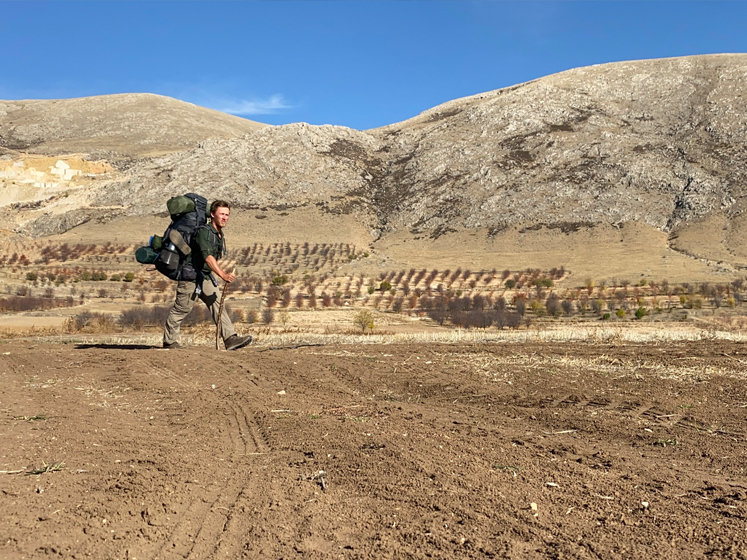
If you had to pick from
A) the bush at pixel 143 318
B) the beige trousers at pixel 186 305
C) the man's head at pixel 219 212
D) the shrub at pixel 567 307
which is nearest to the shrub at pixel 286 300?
the bush at pixel 143 318

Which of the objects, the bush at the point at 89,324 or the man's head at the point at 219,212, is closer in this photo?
the man's head at the point at 219,212

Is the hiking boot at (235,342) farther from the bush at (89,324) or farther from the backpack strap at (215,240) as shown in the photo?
the bush at (89,324)

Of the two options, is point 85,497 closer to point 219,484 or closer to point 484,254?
point 219,484

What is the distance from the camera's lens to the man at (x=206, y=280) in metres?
9.68

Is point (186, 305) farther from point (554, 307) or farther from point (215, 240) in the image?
point (554, 307)

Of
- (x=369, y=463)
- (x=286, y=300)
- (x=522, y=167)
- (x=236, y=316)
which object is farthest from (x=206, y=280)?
(x=522, y=167)

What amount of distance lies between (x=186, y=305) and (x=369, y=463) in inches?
251

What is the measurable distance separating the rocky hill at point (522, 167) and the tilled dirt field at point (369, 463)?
149 ft

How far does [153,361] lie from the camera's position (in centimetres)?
905

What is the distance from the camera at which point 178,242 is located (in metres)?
9.73

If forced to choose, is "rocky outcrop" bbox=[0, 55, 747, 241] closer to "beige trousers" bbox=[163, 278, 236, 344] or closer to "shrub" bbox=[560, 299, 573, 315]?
"shrub" bbox=[560, 299, 573, 315]

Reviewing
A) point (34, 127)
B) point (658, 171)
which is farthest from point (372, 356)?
point (34, 127)

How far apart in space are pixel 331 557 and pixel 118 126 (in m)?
129

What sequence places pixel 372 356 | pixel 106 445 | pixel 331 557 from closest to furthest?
pixel 331 557
pixel 106 445
pixel 372 356
